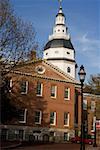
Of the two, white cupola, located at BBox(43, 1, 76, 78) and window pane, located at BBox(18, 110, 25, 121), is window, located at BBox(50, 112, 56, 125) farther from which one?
white cupola, located at BBox(43, 1, 76, 78)

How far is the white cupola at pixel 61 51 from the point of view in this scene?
81.9 meters

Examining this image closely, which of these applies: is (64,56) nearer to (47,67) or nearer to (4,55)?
(47,67)

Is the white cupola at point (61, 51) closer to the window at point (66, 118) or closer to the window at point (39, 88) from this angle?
the window at point (66, 118)

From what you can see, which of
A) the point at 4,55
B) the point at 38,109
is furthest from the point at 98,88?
the point at 4,55

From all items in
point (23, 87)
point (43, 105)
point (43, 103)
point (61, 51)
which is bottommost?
point (43, 105)

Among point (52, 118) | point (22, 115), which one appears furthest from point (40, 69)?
point (22, 115)

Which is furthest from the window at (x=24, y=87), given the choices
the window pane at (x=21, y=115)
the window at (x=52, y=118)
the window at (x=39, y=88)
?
the window at (x=52, y=118)

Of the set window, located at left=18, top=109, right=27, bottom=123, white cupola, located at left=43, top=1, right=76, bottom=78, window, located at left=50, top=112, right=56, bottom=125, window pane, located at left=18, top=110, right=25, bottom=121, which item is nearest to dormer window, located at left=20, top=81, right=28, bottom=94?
window, located at left=18, top=109, right=27, bottom=123

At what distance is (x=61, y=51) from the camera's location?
83.2 metres

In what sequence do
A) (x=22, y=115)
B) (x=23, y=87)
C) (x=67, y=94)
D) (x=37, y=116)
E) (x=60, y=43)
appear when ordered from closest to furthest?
(x=22, y=115), (x=23, y=87), (x=37, y=116), (x=67, y=94), (x=60, y=43)

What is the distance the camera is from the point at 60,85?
2111 inches

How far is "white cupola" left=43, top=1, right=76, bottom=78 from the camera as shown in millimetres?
81938

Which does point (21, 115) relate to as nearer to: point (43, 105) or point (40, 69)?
point (43, 105)

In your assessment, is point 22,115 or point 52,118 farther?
point 52,118
